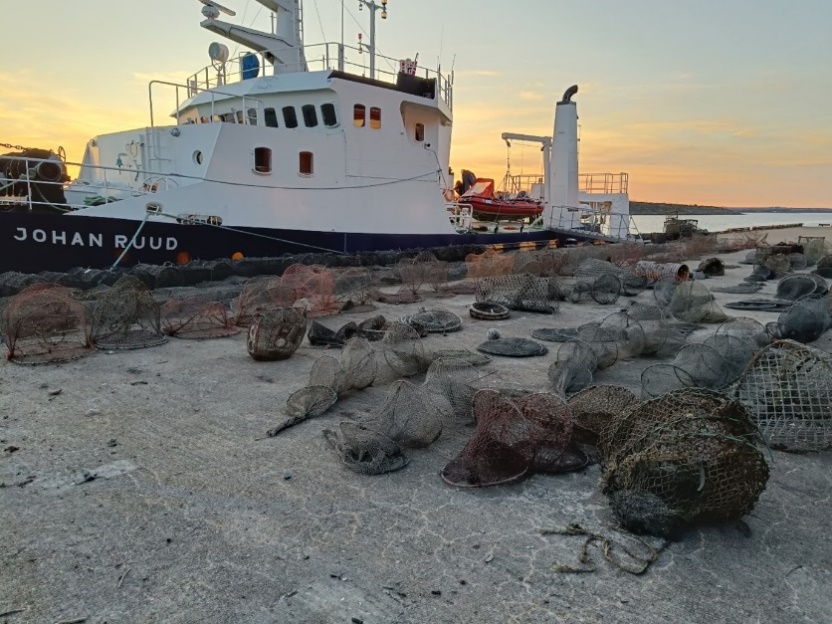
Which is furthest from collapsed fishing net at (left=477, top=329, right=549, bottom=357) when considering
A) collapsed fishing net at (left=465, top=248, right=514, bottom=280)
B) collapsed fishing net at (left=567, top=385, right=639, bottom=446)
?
collapsed fishing net at (left=465, top=248, right=514, bottom=280)

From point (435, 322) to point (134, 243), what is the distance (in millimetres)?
6135

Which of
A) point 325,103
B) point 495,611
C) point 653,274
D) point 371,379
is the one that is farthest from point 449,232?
point 495,611

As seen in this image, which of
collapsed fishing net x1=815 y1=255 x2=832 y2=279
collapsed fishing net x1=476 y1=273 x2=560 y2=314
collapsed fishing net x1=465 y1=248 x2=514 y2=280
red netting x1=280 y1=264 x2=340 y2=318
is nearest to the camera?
red netting x1=280 y1=264 x2=340 y2=318

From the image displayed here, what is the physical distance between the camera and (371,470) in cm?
323

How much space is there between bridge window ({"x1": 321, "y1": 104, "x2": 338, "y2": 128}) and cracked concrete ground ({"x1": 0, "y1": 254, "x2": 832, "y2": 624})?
10.6 m

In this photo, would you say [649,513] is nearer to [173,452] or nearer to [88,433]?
[173,452]

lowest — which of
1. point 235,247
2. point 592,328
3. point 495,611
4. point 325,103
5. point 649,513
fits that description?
point 495,611

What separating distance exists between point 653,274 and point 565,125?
32.2ft

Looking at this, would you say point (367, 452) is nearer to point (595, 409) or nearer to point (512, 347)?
point (595, 409)

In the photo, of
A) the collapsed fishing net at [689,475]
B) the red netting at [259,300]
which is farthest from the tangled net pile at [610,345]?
the red netting at [259,300]

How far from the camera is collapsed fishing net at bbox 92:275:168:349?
6004 mm

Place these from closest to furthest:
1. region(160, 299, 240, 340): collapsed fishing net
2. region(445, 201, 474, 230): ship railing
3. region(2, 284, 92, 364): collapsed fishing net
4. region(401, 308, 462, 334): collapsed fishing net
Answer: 1. region(2, 284, 92, 364): collapsed fishing net
2. region(160, 299, 240, 340): collapsed fishing net
3. region(401, 308, 462, 334): collapsed fishing net
4. region(445, 201, 474, 230): ship railing

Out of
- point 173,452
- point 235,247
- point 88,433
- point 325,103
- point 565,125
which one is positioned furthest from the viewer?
point 565,125

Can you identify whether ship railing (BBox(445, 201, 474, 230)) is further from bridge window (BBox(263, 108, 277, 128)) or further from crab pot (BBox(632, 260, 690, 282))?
crab pot (BBox(632, 260, 690, 282))
